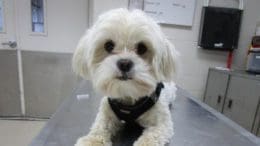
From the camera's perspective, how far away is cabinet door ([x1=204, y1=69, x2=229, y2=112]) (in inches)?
71.7

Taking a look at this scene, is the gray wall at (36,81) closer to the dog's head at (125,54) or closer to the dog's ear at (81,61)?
the dog's ear at (81,61)

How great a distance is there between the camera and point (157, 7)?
1838mm

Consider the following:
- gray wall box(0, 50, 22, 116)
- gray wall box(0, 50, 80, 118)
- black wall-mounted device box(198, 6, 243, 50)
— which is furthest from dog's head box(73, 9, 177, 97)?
gray wall box(0, 50, 22, 116)

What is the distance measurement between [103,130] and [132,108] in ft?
0.39

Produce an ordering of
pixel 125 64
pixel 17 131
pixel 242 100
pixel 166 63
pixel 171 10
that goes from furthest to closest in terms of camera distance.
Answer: pixel 17 131
pixel 171 10
pixel 242 100
pixel 166 63
pixel 125 64

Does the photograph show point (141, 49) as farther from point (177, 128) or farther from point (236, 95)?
point (236, 95)

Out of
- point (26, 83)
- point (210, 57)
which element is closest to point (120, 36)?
point (210, 57)

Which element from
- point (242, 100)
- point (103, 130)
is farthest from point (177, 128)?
point (242, 100)

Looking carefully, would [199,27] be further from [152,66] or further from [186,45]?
[152,66]

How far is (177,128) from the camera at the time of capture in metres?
0.79

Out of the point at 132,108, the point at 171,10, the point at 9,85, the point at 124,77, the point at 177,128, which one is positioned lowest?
the point at 9,85

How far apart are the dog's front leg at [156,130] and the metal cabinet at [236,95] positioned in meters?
1.14

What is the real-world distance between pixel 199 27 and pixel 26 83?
191 centimetres

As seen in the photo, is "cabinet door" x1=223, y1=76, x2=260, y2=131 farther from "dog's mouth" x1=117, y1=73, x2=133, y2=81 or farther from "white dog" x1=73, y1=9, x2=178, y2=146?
"dog's mouth" x1=117, y1=73, x2=133, y2=81
